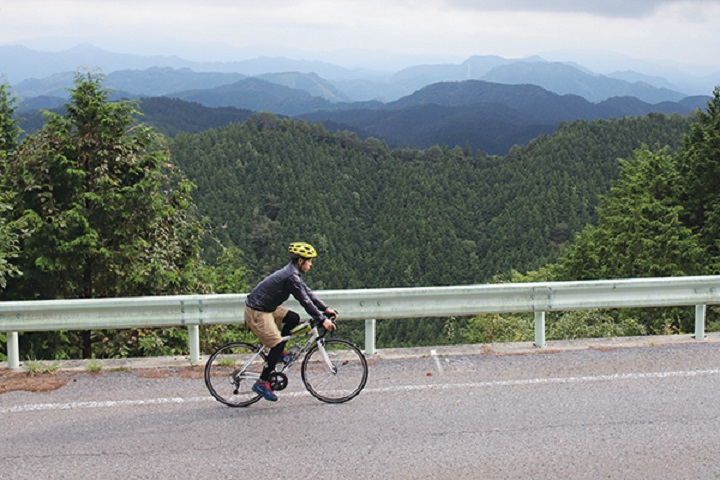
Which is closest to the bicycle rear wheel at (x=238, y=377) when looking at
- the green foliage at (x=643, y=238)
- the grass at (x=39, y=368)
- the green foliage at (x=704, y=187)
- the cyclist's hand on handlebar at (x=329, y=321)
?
the cyclist's hand on handlebar at (x=329, y=321)

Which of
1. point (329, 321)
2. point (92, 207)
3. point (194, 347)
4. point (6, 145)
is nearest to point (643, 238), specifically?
point (6, 145)

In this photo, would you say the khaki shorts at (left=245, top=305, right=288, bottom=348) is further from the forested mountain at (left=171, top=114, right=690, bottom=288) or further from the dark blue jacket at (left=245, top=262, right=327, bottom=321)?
the forested mountain at (left=171, top=114, right=690, bottom=288)

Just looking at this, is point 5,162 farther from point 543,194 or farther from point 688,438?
point 543,194

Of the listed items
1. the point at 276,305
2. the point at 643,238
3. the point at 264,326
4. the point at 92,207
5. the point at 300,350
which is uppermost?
the point at 92,207

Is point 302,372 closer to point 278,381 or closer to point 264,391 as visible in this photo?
point 278,381

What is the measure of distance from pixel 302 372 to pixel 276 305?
636 mm

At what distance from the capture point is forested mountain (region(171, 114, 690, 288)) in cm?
11375

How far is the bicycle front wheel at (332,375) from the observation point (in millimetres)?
6230

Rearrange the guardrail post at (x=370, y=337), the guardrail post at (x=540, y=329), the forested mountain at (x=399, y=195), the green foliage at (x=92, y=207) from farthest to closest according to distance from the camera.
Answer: the forested mountain at (x=399, y=195), the green foliage at (x=92, y=207), the guardrail post at (x=540, y=329), the guardrail post at (x=370, y=337)

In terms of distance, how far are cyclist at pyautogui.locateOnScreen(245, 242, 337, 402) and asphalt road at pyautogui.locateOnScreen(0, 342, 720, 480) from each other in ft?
1.26

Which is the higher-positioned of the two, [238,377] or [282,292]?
[282,292]

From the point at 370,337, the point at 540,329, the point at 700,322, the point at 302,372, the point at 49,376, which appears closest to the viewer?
the point at 302,372

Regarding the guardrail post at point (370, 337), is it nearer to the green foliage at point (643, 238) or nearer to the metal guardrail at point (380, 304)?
the metal guardrail at point (380, 304)

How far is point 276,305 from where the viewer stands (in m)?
6.06
